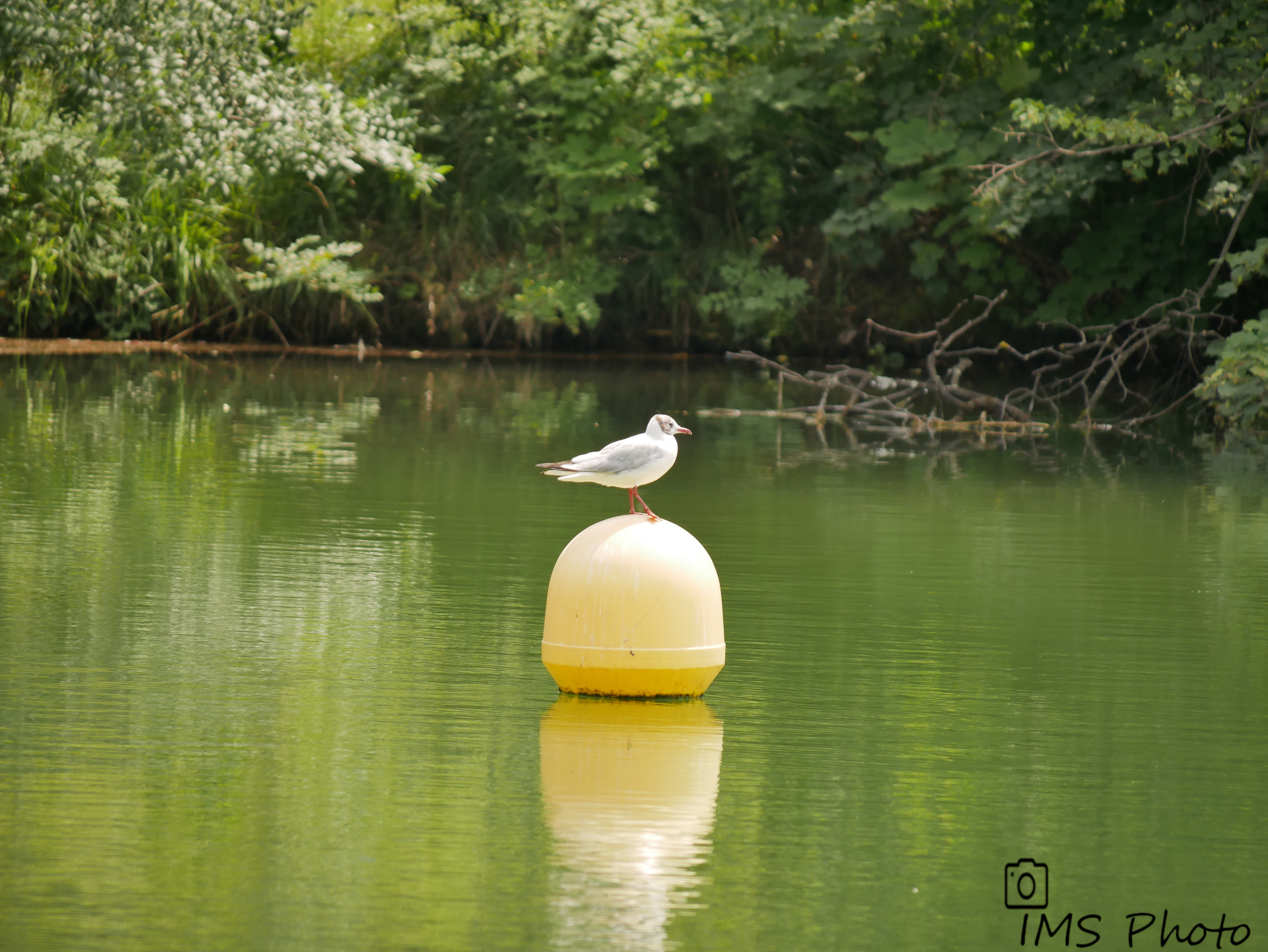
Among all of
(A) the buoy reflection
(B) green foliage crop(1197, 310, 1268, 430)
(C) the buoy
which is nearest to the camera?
(A) the buoy reflection

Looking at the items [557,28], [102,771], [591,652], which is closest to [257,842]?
[102,771]

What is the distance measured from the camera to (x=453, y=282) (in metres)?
29.9

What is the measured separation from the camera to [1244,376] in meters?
17.7

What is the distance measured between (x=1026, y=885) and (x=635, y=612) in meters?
2.31

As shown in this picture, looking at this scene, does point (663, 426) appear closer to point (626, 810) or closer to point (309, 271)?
point (626, 810)

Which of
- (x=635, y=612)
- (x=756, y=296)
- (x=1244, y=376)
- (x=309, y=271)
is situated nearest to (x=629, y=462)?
(x=635, y=612)

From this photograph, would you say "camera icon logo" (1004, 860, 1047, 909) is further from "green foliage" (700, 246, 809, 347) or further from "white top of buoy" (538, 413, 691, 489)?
"green foliage" (700, 246, 809, 347)

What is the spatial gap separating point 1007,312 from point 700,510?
614 inches

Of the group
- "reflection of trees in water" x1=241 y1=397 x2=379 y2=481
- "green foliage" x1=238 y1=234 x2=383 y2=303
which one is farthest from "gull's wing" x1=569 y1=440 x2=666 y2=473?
"green foliage" x1=238 y1=234 x2=383 y2=303

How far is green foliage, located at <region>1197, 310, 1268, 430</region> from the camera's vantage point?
17516mm

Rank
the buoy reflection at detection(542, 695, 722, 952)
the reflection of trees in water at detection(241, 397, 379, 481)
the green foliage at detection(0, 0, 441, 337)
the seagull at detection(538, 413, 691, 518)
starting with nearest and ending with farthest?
the buoy reflection at detection(542, 695, 722, 952) < the seagull at detection(538, 413, 691, 518) < the reflection of trees in water at detection(241, 397, 379, 481) < the green foliage at detection(0, 0, 441, 337)

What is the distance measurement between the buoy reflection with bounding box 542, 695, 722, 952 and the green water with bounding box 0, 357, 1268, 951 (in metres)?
0.02

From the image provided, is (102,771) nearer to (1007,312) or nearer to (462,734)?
(462,734)

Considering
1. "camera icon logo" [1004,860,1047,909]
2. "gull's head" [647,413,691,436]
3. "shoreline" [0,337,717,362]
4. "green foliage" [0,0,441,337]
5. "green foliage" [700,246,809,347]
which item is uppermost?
"green foliage" [0,0,441,337]
